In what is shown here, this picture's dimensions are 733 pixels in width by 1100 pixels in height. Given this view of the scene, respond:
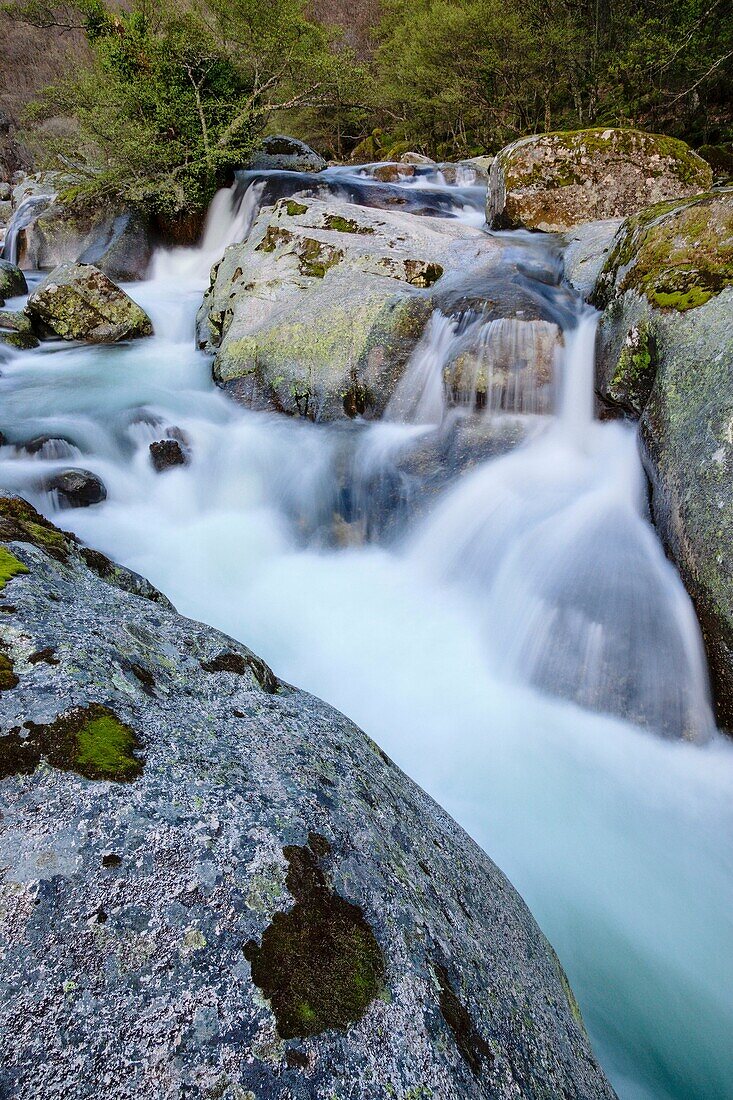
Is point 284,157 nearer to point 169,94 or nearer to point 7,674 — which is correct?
point 169,94

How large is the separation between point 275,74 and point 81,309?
11.4 metres

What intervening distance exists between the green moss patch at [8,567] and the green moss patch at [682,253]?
513cm

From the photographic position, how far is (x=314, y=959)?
1288 mm

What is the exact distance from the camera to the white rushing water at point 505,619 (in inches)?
118

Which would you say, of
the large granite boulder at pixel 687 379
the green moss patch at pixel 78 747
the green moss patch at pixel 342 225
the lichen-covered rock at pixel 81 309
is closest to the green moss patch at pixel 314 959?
the green moss patch at pixel 78 747

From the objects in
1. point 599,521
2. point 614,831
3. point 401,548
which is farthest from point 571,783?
point 401,548

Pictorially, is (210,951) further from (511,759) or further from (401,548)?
(401,548)

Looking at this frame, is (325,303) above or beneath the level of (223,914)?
above

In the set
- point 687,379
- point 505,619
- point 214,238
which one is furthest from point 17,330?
point 687,379

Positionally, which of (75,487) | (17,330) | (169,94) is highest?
(169,94)

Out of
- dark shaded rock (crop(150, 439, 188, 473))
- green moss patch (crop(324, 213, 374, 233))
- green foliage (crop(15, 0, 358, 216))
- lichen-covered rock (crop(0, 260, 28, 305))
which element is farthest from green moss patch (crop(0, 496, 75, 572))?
green foliage (crop(15, 0, 358, 216))

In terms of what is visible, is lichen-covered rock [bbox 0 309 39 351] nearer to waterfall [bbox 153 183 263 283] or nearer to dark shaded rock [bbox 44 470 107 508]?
waterfall [bbox 153 183 263 283]

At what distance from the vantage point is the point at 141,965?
3.72 ft

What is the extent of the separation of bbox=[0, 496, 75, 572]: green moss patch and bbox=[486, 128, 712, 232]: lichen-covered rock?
10.5 metres
